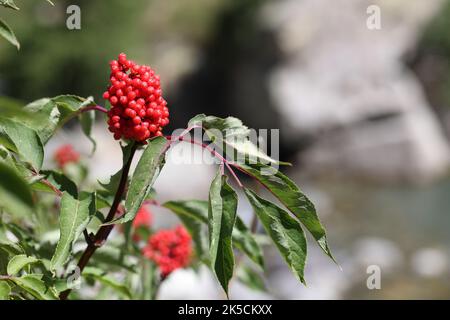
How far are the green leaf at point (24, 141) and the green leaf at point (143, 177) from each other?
0.77 feet

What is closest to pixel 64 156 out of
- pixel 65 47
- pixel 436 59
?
pixel 65 47

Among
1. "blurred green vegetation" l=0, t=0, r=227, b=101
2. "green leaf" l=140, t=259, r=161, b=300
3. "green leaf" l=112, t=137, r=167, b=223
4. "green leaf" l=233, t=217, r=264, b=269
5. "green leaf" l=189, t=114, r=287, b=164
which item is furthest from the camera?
"blurred green vegetation" l=0, t=0, r=227, b=101

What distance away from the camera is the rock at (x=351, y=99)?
10.9 meters

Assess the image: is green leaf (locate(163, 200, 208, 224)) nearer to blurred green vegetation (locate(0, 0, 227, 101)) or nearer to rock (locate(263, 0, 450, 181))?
rock (locate(263, 0, 450, 181))

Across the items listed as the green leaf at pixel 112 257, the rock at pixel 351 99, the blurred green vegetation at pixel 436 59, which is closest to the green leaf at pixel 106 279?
the green leaf at pixel 112 257

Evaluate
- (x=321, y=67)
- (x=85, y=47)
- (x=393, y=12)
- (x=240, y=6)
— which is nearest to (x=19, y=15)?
(x=85, y=47)

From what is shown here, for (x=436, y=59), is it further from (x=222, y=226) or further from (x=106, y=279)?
(x=222, y=226)

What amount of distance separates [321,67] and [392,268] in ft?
13.6

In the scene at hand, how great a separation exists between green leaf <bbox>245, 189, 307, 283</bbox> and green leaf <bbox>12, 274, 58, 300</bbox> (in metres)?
0.39

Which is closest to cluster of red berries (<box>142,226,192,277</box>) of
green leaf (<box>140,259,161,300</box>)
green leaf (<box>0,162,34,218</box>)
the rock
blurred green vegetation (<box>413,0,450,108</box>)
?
green leaf (<box>140,259,161,300</box>)

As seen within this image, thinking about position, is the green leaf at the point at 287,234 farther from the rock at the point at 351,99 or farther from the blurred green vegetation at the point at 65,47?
the blurred green vegetation at the point at 65,47

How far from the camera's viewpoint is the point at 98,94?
12234 mm

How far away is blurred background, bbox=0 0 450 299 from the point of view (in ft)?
33.6

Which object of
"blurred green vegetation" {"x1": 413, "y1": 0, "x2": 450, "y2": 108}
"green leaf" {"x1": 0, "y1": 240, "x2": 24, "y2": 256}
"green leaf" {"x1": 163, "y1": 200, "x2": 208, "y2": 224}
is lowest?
"green leaf" {"x1": 0, "y1": 240, "x2": 24, "y2": 256}
